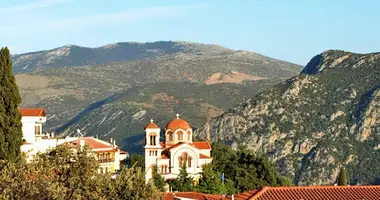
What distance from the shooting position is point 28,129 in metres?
101

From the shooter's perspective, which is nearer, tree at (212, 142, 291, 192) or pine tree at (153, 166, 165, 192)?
pine tree at (153, 166, 165, 192)

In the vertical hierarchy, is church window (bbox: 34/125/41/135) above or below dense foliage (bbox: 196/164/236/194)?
above

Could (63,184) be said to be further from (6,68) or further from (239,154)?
(239,154)

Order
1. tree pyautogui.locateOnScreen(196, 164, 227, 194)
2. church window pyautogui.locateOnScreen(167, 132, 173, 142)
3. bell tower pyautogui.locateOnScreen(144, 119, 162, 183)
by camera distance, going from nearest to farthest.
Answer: tree pyautogui.locateOnScreen(196, 164, 227, 194) → bell tower pyautogui.locateOnScreen(144, 119, 162, 183) → church window pyautogui.locateOnScreen(167, 132, 173, 142)

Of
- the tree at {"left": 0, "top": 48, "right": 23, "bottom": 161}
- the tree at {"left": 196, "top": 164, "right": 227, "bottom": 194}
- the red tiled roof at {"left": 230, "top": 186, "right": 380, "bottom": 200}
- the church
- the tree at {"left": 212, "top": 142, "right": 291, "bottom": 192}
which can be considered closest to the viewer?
the red tiled roof at {"left": 230, "top": 186, "right": 380, "bottom": 200}

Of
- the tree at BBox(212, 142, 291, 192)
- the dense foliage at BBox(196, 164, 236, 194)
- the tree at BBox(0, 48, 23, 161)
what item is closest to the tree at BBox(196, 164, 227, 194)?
the dense foliage at BBox(196, 164, 236, 194)

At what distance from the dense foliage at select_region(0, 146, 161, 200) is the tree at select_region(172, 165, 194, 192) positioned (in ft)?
185

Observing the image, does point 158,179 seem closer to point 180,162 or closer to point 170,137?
point 180,162

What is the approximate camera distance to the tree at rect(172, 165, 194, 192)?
122 metres

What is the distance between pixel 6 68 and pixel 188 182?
48.5 meters

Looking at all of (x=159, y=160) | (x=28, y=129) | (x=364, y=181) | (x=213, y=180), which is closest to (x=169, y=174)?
(x=159, y=160)

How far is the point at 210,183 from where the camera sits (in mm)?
120188

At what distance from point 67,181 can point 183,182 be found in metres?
62.1

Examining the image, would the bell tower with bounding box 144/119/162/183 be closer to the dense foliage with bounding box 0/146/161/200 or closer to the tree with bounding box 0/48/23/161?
the tree with bounding box 0/48/23/161
